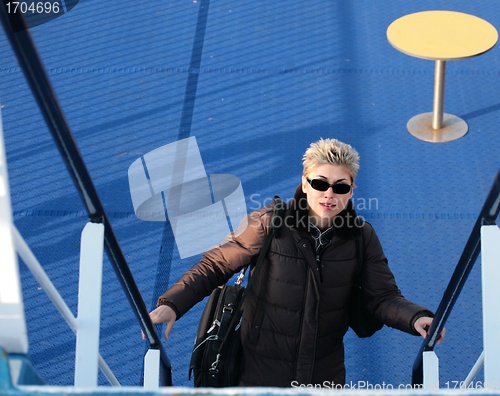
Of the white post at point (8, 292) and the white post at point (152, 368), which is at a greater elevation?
the white post at point (8, 292)

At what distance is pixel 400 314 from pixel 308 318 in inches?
14.2

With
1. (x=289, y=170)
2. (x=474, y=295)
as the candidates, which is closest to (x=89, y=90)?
(x=289, y=170)

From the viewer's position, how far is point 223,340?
10.3 ft

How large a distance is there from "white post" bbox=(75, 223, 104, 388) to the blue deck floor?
2.28m

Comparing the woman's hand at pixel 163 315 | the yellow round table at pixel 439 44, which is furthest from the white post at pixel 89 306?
the yellow round table at pixel 439 44

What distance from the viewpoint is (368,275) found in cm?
308

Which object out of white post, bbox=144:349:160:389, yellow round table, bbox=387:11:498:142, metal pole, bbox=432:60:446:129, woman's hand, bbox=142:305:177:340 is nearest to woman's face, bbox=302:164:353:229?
woman's hand, bbox=142:305:177:340

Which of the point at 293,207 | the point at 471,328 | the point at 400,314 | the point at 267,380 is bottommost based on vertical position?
the point at 471,328

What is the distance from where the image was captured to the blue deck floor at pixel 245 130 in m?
4.67

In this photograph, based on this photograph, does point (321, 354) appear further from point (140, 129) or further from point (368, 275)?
point (140, 129)

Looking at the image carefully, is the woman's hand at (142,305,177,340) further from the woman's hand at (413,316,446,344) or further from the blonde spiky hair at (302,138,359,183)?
the woman's hand at (413,316,446,344)

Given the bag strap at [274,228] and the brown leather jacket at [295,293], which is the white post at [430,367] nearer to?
the brown leather jacket at [295,293]

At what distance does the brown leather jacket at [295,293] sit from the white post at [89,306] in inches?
33.4

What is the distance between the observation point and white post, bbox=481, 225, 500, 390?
6.72 ft
